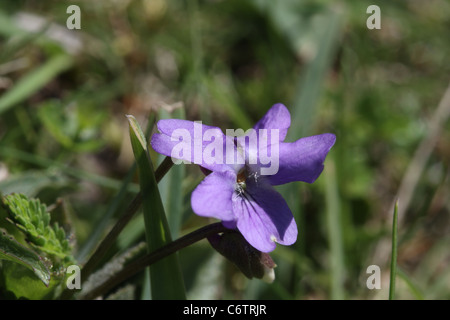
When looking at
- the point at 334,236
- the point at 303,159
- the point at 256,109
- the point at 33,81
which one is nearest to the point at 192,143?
the point at 303,159

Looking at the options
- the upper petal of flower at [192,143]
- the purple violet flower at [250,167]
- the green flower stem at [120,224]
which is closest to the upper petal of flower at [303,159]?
the purple violet flower at [250,167]

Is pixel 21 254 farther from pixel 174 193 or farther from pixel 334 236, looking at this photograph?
pixel 334 236

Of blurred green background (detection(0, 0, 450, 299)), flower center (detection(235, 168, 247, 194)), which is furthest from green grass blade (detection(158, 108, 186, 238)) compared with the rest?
flower center (detection(235, 168, 247, 194))

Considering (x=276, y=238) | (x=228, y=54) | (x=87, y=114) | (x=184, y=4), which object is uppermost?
(x=184, y=4)

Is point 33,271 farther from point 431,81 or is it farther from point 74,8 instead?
point 431,81

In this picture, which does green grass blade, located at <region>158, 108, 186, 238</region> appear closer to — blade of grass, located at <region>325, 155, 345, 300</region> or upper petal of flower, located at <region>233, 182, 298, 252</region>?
upper petal of flower, located at <region>233, 182, 298, 252</region>

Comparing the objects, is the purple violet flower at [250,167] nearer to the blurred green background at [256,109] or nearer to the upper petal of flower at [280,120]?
the upper petal of flower at [280,120]

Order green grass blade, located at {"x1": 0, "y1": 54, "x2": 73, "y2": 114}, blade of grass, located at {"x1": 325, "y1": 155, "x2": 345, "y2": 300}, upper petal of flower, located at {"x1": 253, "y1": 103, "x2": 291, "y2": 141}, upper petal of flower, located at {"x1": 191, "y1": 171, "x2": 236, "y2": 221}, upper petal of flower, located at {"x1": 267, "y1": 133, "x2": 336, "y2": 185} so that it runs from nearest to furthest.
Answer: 1. upper petal of flower, located at {"x1": 191, "y1": 171, "x2": 236, "y2": 221}
2. upper petal of flower, located at {"x1": 267, "y1": 133, "x2": 336, "y2": 185}
3. upper petal of flower, located at {"x1": 253, "y1": 103, "x2": 291, "y2": 141}
4. blade of grass, located at {"x1": 325, "y1": 155, "x2": 345, "y2": 300}
5. green grass blade, located at {"x1": 0, "y1": 54, "x2": 73, "y2": 114}
